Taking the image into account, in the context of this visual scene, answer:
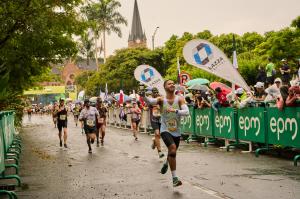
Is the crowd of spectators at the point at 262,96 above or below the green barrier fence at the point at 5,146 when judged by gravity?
above

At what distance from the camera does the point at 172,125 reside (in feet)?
32.2

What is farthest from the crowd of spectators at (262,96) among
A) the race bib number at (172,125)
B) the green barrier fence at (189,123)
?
the race bib number at (172,125)

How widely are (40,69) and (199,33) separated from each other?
6351cm

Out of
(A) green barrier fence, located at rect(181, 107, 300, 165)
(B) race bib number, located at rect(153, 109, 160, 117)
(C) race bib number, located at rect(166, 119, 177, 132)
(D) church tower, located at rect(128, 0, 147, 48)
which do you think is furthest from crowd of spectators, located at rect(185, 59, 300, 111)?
(D) church tower, located at rect(128, 0, 147, 48)

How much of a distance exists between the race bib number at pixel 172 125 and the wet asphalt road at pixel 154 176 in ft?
3.33

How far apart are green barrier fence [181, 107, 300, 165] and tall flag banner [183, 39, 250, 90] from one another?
1034 mm

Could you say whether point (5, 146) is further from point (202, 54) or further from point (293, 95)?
point (202, 54)

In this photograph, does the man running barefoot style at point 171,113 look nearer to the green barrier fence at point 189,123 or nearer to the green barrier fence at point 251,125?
the green barrier fence at point 251,125

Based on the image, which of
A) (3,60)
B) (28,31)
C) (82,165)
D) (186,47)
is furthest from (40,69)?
(82,165)

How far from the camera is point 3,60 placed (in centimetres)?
2255

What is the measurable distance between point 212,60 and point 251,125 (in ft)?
8.47

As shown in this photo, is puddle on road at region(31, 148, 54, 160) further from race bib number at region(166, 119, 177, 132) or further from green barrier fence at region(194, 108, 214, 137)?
race bib number at region(166, 119, 177, 132)

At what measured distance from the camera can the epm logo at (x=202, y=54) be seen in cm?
1705

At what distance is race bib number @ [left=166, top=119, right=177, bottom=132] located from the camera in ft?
32.2
